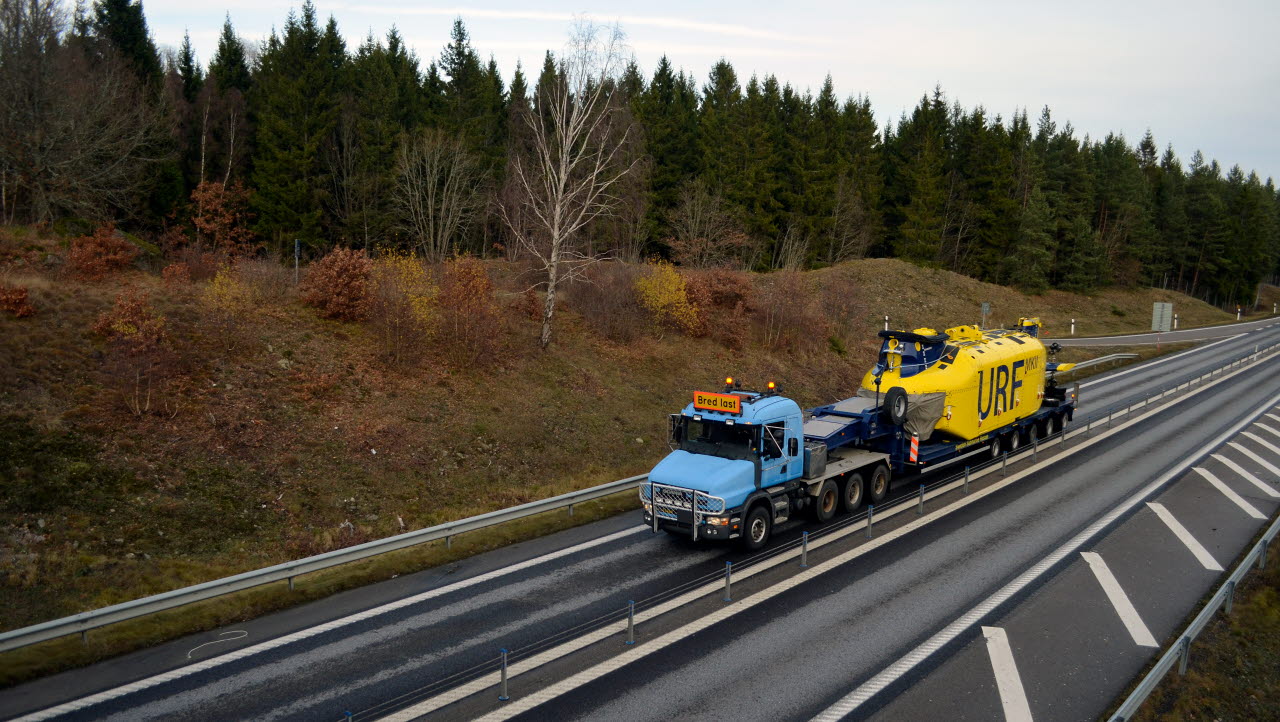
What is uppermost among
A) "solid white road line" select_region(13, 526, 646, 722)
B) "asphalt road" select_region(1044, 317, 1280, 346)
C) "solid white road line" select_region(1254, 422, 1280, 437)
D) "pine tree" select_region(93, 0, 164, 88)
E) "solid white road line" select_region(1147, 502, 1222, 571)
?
"pine tree" select_region(93, 0, 164, 88)

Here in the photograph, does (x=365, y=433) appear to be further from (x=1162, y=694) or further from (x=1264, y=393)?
(x=1264, y=393)

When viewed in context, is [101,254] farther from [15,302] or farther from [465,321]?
[465,321]

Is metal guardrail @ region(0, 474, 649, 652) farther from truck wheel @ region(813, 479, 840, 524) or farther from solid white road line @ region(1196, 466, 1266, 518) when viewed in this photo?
solid white road line @ region(1196, 466, 1266, 518)

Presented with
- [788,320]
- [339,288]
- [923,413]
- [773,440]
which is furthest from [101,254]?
[788,320]

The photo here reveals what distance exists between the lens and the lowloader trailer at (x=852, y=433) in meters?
14.6

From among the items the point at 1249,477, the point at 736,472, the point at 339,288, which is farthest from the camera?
the point at 339,288

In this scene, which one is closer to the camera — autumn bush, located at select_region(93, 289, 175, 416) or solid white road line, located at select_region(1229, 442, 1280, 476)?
A: autumn bush, located at select_region(93, 289, 175, 416)

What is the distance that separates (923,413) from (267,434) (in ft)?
56.2

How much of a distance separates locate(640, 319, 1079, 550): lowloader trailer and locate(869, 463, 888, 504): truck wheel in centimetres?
3

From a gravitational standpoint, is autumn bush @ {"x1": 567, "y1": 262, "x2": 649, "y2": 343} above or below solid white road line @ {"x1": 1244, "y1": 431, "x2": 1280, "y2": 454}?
above

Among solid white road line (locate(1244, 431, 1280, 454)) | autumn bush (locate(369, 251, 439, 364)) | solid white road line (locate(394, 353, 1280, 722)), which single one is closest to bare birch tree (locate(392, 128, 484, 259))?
autumn bush (locate(369, 251, 439, 364))

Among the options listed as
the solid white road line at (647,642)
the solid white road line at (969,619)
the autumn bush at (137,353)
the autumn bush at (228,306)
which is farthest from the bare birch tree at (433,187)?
the solid white road line at (969,619)

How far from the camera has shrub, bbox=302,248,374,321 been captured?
25625 mm

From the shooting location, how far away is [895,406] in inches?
726
